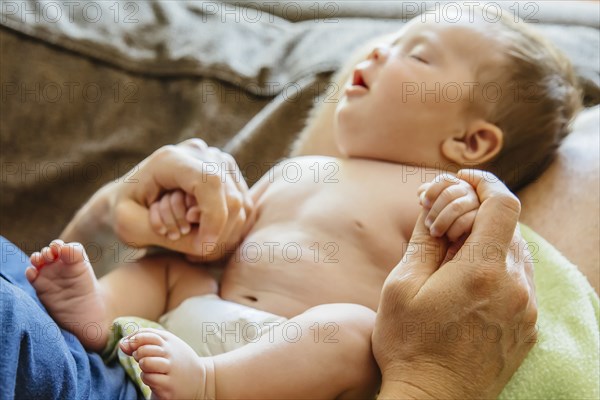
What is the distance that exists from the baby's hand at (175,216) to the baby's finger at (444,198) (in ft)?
1.09

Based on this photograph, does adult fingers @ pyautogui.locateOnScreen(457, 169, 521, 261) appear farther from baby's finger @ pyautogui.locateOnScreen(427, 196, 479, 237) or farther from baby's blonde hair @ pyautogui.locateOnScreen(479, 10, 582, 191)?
baby's blonde hair @ pyautogui.locateOnScreen(479, 10, 582, 191)

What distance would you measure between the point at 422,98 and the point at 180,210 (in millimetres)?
388

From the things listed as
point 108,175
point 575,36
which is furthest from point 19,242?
point 575,36

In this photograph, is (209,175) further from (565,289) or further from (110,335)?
(565,289)

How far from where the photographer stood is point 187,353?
2.65ft

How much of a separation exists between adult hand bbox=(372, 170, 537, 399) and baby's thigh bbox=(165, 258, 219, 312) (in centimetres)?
31

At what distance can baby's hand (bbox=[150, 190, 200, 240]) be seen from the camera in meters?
1.04

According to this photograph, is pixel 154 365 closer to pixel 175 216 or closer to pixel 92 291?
pixel 92 291

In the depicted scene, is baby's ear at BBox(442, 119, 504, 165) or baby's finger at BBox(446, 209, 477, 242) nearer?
baby's finger at BBox(446, 209, 477, 242)

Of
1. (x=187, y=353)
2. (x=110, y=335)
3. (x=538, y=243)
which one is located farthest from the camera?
(x=538, y=243)

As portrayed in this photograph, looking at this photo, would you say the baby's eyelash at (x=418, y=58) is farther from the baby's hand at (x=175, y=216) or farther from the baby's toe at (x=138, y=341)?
the baby's toe at (x=138, y=341)

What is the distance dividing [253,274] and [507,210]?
0.37 meters

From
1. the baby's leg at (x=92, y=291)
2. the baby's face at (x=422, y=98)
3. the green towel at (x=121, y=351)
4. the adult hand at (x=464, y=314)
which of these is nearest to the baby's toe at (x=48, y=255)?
the baby's leg at (x=92, y=291)

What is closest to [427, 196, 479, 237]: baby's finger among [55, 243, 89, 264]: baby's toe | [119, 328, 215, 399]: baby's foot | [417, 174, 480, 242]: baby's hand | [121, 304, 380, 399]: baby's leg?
[417, 174, 480, 242]: baby's hand
